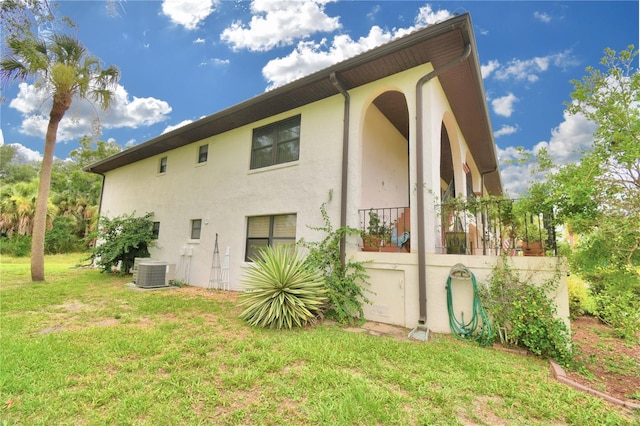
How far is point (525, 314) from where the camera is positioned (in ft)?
13.6

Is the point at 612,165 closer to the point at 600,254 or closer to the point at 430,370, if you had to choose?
the point at 600,254

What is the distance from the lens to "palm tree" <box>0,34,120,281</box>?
8719 millimetres

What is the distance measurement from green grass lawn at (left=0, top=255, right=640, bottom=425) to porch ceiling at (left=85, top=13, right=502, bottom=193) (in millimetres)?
5215

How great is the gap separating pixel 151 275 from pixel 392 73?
891cm

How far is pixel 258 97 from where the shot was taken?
7.65m

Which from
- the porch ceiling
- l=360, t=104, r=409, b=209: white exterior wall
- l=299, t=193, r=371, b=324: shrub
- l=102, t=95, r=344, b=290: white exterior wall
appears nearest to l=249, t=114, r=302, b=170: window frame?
l=102, t=95, r=344, b=290: white exterior wall

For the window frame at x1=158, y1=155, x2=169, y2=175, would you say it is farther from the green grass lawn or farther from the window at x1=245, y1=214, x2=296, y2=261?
the green grass lawn

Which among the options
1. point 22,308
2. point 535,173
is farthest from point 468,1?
point 22,308

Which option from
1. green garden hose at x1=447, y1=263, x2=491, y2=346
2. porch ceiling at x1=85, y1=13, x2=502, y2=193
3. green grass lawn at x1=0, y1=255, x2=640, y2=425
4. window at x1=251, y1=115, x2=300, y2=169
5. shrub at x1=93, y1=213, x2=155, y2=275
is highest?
porch ceiling at x1=85, y1=13, x2=502, y2=193

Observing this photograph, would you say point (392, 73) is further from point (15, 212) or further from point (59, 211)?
point (59, 211)

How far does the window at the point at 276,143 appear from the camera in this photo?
26.4ft

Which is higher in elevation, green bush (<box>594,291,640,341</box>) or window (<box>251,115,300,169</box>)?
window (<box>251,115,300,169</box>)

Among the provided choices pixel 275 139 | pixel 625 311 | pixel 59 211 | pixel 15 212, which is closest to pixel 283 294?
pixel 625 311

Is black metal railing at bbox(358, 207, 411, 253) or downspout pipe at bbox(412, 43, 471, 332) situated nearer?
downspout pipe at bbox(412, 43, 471, 332)
